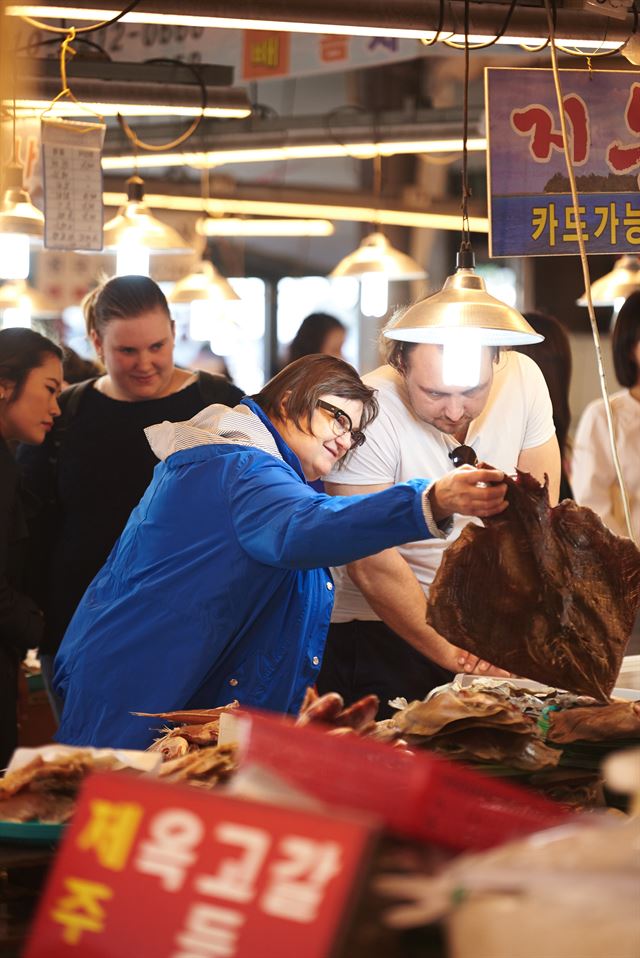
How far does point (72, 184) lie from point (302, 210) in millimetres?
4517

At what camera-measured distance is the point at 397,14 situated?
3.52 meters

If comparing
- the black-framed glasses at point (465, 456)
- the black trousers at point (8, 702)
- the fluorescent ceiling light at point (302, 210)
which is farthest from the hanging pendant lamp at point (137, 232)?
the black-framed glasses at point (465, 456)

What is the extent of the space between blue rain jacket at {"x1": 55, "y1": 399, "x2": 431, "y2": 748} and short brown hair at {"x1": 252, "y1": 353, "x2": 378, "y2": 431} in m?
0.07

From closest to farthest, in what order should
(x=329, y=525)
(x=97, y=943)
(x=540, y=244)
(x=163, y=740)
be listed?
(x=97, y=943) < (x=329, y=525) < (x=163, y=740) < (x=540, y=244)

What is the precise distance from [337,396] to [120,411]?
1.69 meters

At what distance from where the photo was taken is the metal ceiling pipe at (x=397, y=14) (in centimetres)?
338

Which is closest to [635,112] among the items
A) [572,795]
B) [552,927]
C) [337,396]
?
[337,396]

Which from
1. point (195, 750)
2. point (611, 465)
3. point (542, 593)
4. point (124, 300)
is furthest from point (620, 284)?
point (195, 750)

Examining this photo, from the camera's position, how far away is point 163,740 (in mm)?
2529

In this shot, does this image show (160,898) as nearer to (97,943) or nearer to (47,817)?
(97,943)

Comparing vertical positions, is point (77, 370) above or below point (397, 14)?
below

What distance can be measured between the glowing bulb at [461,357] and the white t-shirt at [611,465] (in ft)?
9.41

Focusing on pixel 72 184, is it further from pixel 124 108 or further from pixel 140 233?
pixel 140 233

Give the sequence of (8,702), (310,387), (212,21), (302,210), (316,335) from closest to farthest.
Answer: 1. (310,387)
2. (212,21)
3. (8,702)
4. (316,335)
5. (302,210)
